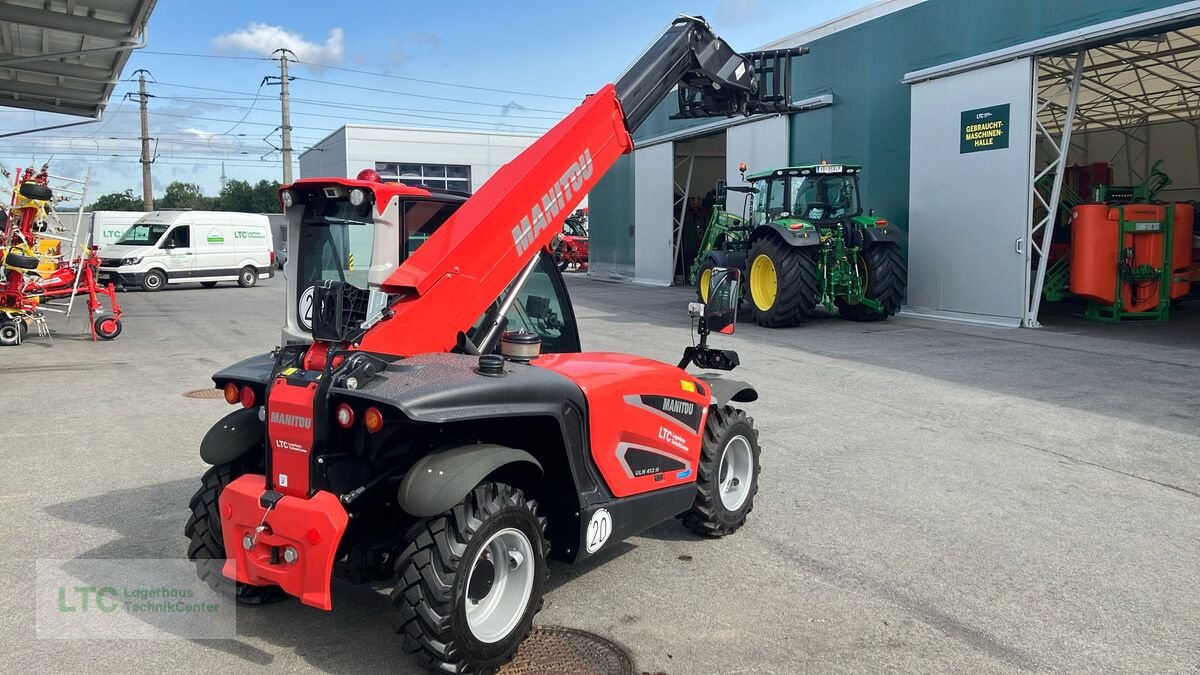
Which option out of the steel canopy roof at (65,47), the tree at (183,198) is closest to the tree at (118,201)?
the tree at (183,198)

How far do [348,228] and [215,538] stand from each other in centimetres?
156

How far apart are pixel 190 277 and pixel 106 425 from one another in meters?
19.9

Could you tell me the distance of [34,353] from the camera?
12.7 meters

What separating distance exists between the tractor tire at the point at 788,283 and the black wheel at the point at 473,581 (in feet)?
37.6

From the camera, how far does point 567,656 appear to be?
3561 mm

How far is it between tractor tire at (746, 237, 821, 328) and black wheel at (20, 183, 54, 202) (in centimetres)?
1096

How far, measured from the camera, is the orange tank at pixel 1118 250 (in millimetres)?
14016

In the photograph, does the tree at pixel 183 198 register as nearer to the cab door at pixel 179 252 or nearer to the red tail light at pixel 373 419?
the cab door at pixel 179 252

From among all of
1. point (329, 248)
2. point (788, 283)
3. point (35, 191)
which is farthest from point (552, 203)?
point (35, 191)

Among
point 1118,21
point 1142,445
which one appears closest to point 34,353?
point 1142,445

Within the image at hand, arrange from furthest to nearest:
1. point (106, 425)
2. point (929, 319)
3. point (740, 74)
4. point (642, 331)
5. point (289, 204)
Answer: point (929, 319) < point (642, 331) < point (106, 425) < point (740, 74) < point (289, 204)

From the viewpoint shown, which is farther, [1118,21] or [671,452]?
[1118,21]

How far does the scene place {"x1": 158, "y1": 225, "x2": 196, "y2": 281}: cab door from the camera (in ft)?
84.5

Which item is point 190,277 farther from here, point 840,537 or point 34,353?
point 840,537
